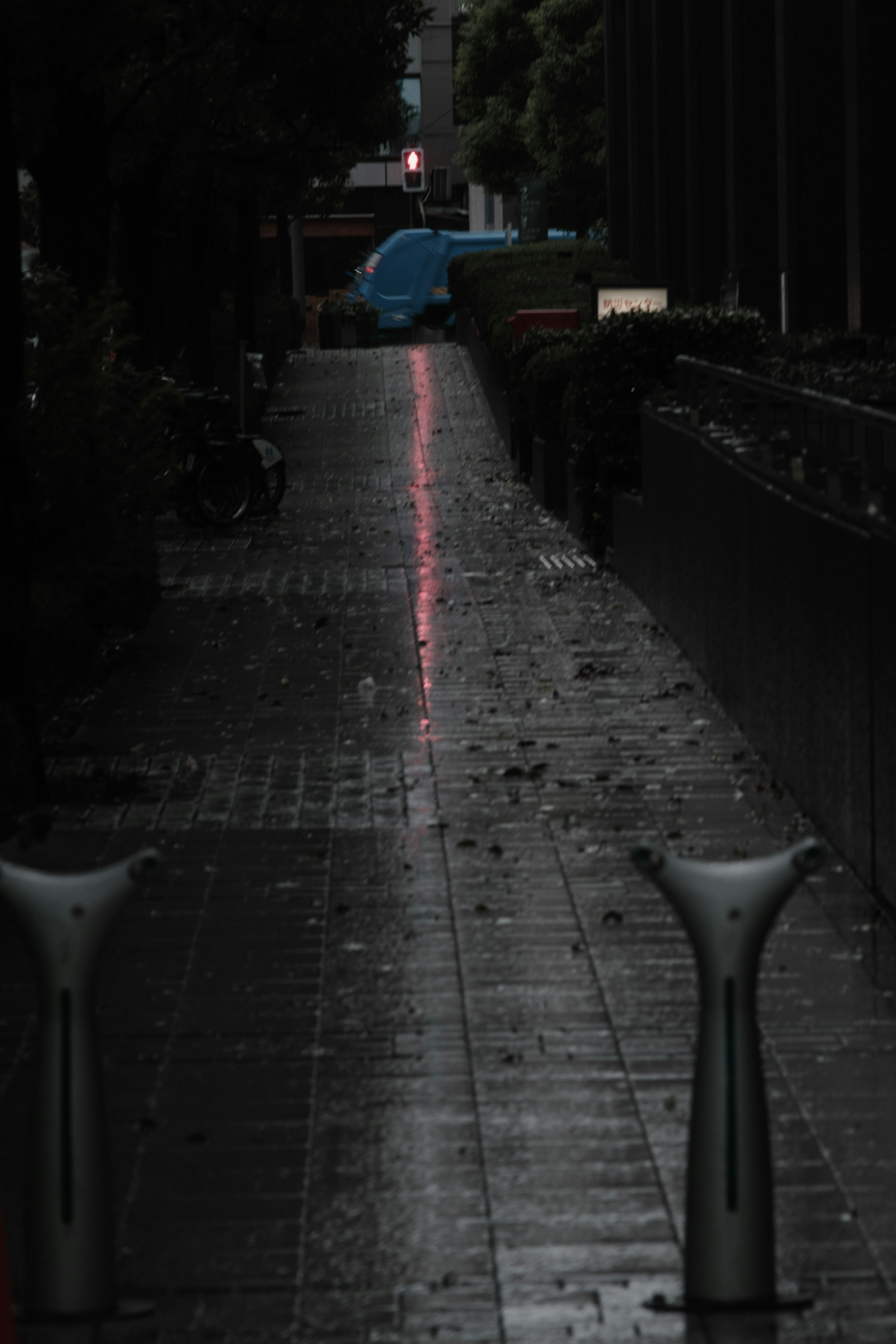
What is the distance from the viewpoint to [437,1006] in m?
6.43

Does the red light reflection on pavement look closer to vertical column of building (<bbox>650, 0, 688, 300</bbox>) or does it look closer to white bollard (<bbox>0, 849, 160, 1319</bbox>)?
vertical column of building (<bbox>650, 0, 688, 300</bbox>)

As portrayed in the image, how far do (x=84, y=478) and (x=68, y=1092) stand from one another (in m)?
5.83

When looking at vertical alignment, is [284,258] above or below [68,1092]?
above

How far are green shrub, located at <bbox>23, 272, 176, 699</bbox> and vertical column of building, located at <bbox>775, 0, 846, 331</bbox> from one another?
1251 cm

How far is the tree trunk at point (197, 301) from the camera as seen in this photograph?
32.2 metres

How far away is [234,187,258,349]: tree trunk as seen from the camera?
3819 cm

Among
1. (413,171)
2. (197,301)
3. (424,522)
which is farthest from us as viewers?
(413,171)

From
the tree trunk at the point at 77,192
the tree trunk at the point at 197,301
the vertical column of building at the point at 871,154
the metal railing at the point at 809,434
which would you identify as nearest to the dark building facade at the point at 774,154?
the vertical column of building at the point at 871,154

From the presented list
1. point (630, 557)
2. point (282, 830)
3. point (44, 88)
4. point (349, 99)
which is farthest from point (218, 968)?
point (349, 99)

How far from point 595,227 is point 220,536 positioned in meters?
42.0

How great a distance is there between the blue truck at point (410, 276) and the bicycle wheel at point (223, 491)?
39.3m

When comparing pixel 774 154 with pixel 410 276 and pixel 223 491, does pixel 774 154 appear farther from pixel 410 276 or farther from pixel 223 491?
pixel 410 276

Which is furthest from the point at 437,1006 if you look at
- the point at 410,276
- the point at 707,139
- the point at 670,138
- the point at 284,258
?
the point at 410,276

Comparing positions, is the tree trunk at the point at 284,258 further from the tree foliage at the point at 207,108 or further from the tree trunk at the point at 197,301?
the tree foliage at the point at 207,108
